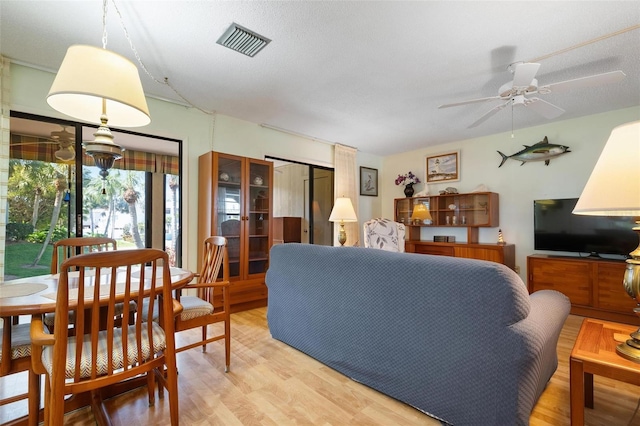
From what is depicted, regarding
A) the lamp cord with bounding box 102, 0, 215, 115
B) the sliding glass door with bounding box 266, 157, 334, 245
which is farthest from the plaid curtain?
the sliding glass door with bounding box 266, 157, 334, 245

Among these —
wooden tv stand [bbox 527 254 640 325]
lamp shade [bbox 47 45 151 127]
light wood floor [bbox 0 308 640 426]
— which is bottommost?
light wood floor [bbox 0 308 640 426]

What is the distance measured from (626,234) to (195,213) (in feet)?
16.3

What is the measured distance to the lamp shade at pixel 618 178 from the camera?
964 mm

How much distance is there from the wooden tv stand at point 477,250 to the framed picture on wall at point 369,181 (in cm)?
139

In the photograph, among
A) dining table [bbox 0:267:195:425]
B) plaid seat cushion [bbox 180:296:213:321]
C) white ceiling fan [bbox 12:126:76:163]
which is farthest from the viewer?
white ceiling fan [bbox 12:126:76:163]

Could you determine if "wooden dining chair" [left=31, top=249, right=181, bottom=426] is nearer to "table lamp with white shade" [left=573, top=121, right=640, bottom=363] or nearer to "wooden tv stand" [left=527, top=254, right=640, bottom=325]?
"table lamp with white shade" [left=573, top=121, right=640, bottom=363]

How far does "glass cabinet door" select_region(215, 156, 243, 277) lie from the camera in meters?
3.32

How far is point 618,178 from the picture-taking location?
39.4 inches

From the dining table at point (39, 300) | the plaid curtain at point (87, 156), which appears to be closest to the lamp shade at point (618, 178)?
the dining table at point (39, 300)

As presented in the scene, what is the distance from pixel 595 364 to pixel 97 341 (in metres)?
1.92

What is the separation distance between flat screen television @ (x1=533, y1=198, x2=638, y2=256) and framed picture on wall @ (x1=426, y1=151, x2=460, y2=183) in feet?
4.31

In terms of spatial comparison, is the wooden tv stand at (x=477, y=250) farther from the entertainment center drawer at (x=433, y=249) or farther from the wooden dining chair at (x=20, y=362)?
the wooden dining chair at (x=20, y=362)

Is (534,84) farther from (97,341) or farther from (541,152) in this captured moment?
(97,341)

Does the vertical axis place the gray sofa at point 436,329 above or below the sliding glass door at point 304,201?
below
